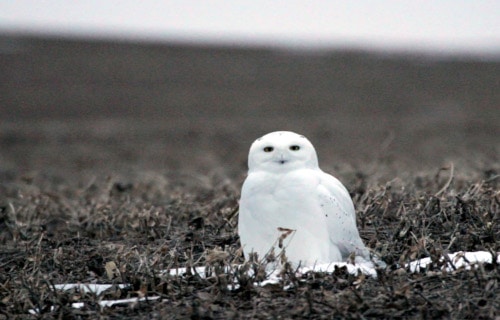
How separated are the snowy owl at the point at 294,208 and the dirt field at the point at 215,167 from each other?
23 cm

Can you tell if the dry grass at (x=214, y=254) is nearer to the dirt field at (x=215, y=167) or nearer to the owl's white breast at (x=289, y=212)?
the dirt field at (x=215, y=167)

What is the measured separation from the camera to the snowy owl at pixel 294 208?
432 centimetres

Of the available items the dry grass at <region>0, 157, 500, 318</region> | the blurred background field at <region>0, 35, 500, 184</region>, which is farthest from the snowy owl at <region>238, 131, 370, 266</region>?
the blurred background field at <region>0, 35, 500, 184</region>

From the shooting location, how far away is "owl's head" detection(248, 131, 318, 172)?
4.37m

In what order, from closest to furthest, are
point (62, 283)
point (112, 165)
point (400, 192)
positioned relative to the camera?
point (62, 283) → point (400, 192) → point (112, 165)

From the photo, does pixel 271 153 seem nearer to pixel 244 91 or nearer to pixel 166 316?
pixel 166 316

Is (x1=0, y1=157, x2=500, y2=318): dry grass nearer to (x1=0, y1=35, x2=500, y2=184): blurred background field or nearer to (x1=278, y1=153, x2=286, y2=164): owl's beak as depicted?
(x1=278, y1=153, x2=286, y2=164): owl's beak

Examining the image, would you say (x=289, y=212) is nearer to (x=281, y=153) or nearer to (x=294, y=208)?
(x=294, y=208)

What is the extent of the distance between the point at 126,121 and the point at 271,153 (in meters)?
14.1

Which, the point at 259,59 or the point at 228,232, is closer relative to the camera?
the point at 228,232

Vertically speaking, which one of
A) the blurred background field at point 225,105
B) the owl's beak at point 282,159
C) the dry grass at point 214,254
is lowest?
the dry grass at point 214,254

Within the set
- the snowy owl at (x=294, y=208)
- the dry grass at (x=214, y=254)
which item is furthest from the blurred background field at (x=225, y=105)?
the snowy owl at (x=294, y=208)

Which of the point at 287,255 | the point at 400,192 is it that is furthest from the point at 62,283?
the point at 400,192

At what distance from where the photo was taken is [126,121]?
1817cm
